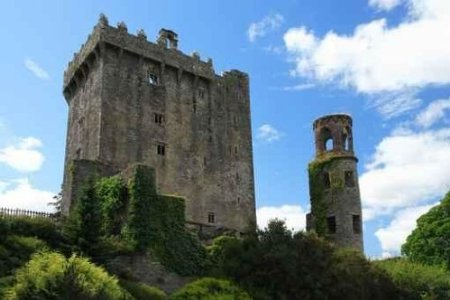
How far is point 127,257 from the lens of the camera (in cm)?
2838

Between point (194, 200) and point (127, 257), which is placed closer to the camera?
point (127, 257)

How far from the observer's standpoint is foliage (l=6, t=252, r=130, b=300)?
20.0 meters

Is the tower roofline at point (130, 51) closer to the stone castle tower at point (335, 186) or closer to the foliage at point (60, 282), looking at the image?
the stone castle tower at point (335, 186)

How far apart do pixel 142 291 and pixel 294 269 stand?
696 centimetres

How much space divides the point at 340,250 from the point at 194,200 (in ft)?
41.6

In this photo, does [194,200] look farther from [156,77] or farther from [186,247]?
[186,247]

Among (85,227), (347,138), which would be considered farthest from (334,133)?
(85,227)

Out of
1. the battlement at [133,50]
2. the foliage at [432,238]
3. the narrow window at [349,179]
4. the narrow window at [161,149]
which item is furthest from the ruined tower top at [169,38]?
the foliage at [432,238]

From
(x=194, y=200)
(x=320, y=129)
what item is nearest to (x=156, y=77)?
(x=194, y=200)

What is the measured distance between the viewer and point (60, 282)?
20141 mm

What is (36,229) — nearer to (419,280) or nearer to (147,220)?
(147,220)

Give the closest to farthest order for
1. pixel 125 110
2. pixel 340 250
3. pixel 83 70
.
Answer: pixel 340 250
pixel 125 110
pixel 83 70

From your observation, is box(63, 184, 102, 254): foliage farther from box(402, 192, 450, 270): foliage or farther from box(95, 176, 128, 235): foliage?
box(402, 192, 450, 270): foliage

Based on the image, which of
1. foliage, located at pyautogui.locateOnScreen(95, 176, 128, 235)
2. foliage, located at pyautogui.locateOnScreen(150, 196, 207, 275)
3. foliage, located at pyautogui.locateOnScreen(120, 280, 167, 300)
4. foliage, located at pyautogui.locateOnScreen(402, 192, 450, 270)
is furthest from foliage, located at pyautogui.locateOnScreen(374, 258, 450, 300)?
foliage, located at pyautogui.locateOnScreen(95, 176, 128, 235)
